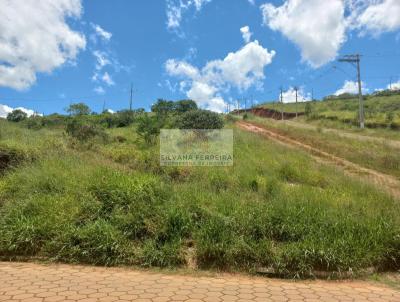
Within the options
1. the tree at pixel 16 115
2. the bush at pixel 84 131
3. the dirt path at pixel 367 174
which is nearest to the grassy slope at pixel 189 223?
the dirt path at pixel 367 174

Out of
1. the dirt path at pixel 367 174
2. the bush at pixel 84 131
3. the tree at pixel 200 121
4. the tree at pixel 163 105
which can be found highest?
the tree at pixel 163 105

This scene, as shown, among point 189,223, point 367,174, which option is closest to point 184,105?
point 367,174

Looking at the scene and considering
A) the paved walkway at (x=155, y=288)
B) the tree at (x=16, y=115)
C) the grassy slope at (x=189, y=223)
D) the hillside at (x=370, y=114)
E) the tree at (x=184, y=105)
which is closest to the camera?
the paved walkway at (x=155, y=288)

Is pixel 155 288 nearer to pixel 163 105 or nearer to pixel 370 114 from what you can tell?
pixel 163 105

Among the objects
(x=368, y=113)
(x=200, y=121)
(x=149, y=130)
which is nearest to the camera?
(x=149, y=130)

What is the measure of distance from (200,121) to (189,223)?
9.95 m

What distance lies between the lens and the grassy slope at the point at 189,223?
481 centimetres

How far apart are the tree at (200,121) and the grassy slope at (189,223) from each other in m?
8.09

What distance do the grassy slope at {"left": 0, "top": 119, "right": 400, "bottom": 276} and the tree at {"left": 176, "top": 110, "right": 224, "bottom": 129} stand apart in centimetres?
809

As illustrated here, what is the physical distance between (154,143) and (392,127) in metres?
28.0

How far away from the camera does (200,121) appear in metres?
15.0

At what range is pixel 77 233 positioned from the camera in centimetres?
514

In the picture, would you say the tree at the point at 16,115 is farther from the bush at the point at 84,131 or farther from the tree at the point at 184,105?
the bush at the point at 84,131

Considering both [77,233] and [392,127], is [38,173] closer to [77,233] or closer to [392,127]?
[77,233]
